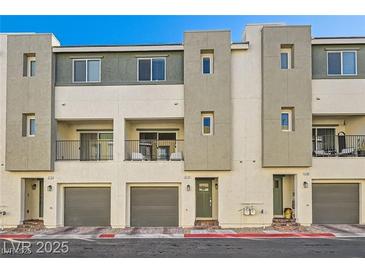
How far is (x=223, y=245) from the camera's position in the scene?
516 inches

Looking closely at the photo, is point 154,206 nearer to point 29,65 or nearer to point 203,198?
point 203,198

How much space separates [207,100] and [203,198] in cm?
508

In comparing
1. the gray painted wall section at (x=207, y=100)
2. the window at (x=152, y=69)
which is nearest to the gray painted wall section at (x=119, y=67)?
the window at (x=152, y=69)

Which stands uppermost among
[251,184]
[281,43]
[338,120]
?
[281,43]

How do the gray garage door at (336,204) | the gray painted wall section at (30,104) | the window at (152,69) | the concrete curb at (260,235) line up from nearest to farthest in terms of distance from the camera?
the concrete curb at (260,235)
the gray painted wall section at (30,104)
the gray garage door at (336,204)
the window at (152,69)

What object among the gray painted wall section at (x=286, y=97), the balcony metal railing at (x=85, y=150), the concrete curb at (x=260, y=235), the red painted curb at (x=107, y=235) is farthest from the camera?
the balcony metal railing at (x=85, y=150)

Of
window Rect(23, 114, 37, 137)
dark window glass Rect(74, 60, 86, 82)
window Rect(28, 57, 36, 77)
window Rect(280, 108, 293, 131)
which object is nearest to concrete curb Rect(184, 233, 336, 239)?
window Rect(280, 108, 293, 131)

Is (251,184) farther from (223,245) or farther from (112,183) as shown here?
(112,183)

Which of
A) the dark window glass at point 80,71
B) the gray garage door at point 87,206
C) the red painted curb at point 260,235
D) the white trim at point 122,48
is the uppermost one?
the white trim at point 122,48

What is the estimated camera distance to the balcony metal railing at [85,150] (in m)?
18.1

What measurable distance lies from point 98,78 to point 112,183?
5.30m

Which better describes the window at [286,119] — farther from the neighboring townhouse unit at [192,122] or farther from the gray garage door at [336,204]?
the gray garage door at [336,204]

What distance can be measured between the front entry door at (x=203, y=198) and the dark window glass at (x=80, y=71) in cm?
784

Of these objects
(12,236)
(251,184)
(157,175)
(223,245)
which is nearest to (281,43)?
(251,184)
